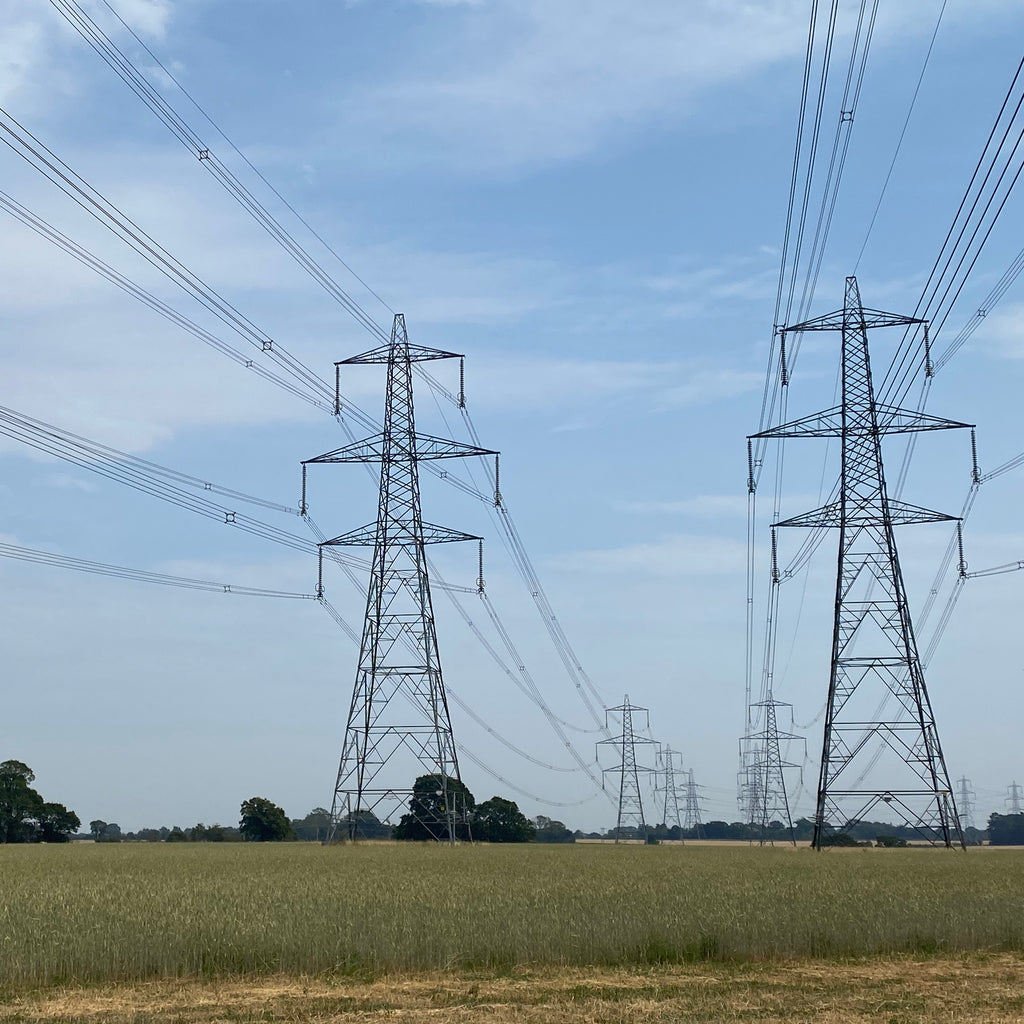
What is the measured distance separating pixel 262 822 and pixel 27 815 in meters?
23.3

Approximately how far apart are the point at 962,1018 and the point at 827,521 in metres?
40.7

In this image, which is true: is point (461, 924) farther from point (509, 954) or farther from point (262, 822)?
point (262, 822)

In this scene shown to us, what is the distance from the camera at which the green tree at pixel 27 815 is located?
12094cm

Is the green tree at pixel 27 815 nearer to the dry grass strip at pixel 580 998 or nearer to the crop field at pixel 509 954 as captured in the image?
the crop field at pixel 509 954

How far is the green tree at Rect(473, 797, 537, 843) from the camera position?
135750 mm

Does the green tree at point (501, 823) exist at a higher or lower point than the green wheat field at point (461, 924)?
higher

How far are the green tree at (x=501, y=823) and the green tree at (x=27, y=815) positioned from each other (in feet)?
139

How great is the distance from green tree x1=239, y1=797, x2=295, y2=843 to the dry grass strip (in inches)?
4515

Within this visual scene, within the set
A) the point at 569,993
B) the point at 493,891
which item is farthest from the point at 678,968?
the point at 493,891

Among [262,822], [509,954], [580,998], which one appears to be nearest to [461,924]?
[509,954]

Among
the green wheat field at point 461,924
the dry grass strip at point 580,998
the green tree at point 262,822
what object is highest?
the green tree at point 262,822

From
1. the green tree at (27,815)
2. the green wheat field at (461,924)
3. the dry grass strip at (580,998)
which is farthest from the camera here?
the green tree at (27,815)

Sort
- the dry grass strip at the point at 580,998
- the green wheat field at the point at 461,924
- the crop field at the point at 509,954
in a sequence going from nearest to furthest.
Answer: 1. the dry grass strip at the point at 580,998
2. the crop field at the point at 509,954
3. the green wheat field at the point at 461,924

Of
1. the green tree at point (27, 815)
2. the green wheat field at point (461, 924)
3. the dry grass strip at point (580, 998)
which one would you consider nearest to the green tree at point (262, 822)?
the green tree at point (27, 815)
